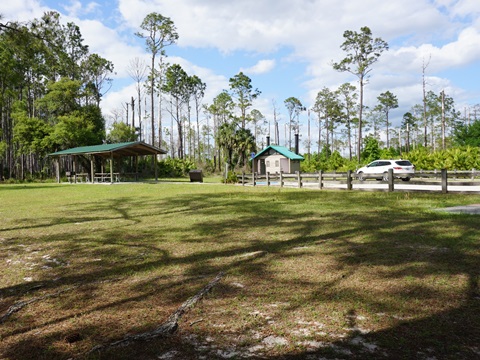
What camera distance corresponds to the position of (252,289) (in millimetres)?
4168

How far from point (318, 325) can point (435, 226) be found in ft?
17.4

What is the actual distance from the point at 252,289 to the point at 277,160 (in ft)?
121

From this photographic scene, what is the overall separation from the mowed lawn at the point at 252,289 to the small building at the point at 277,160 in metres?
31.8

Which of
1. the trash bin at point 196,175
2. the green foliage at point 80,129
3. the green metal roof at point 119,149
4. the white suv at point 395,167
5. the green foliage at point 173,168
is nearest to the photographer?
the white suv at point 395,167

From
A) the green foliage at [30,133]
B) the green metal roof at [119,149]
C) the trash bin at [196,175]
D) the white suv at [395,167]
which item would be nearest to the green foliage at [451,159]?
the white suv at [395,167]

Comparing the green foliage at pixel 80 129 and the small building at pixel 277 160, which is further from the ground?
the green foliage at pixel 80 129

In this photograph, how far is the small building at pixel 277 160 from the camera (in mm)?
39969

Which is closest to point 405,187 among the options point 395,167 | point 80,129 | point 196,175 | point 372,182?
point 372,182

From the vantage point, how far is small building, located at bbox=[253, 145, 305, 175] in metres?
40.0

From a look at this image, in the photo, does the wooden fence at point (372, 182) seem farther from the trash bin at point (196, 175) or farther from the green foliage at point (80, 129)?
the green foliage at point (80, 129)

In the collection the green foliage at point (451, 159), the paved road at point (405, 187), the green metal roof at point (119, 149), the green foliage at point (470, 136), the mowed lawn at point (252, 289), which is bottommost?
the mowed lawn at point (252, 289)

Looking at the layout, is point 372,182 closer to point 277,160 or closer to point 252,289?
point 252,289

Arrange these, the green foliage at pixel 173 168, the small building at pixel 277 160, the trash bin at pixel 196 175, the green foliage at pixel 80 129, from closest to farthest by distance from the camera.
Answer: the trash bin at pixel 196 175 → the small building at pixel 277 160 → the green foliage at pixel 80 129 → the green foliage at pixel 173 168

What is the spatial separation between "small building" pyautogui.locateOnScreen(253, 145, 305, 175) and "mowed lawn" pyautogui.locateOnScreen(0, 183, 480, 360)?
31766 millimetres
